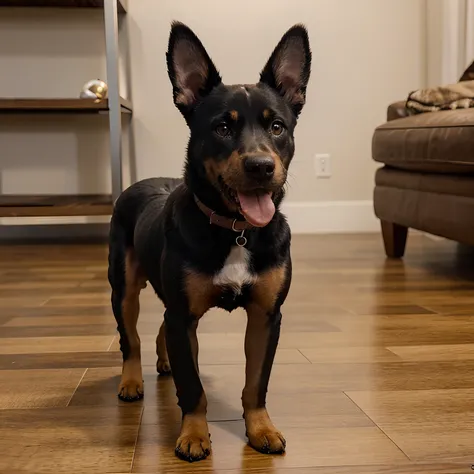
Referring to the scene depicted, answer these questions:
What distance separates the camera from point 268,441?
123 cm

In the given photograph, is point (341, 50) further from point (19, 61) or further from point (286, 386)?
point (286, 386)

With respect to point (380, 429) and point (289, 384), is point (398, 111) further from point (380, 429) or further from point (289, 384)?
point (380, 429)

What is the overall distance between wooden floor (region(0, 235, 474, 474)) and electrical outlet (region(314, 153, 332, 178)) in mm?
1726

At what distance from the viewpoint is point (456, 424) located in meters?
Answer: 1.33

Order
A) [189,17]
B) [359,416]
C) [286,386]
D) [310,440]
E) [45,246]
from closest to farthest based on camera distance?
[310,440], [359,416], [286,386], [45,246], [189,17]

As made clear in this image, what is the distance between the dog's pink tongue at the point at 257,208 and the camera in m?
1.21

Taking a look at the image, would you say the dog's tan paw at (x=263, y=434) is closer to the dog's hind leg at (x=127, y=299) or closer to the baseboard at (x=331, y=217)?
the dog's hind leg at (x=127, y=299)

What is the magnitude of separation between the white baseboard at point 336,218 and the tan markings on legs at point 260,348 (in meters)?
3.23

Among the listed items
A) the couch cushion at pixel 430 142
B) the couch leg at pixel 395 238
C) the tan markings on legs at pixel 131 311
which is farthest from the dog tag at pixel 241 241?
the couch leg at pixel 395 238

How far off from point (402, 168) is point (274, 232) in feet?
6.94

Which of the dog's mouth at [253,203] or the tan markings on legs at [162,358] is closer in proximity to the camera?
the dog's mouth at [253,203]

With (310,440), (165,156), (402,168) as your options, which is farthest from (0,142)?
(310,440)

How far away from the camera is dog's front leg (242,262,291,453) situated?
4.16 feet

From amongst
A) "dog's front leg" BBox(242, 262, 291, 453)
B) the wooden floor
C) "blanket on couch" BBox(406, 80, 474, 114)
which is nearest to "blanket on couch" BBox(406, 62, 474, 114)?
"blanket on couch" BBox(406, 80, 474, 114)
